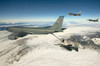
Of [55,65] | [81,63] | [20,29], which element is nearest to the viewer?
[55,65]

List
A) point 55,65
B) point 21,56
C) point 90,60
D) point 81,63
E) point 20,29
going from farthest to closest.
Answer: point 20,29 < point 21,56 < point 90,60 < point 81,63 < point 55,65

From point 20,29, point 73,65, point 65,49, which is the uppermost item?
point 20,29

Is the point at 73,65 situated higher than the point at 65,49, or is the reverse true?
the point at 65,49

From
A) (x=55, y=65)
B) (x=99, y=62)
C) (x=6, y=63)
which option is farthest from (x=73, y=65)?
(x=6, y=63)

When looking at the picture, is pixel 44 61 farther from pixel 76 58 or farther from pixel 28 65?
pixel 76 58

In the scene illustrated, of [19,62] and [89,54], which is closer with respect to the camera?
[19,62]

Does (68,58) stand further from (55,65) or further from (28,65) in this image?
(28,65)

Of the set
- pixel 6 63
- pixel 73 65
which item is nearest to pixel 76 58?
pixel 73 65

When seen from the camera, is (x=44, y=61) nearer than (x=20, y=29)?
Yes

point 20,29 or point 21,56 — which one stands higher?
point 20,29
